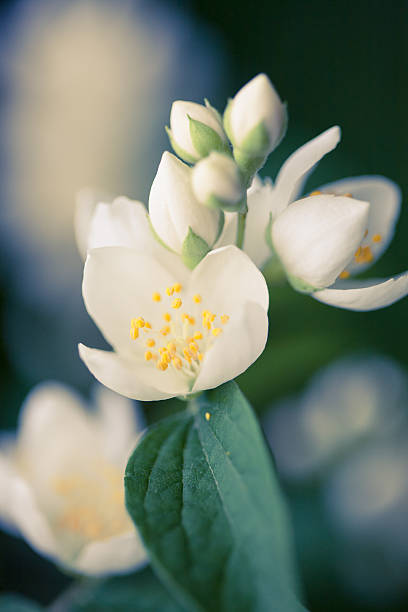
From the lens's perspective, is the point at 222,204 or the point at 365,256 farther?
the point at 365,256

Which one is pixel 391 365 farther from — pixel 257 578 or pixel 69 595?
pixel 257 578

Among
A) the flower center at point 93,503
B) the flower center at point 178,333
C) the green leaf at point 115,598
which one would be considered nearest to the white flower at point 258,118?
the flower center at point 178,333

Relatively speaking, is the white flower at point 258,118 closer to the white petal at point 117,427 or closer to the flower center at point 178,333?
the flower center at point 178,333

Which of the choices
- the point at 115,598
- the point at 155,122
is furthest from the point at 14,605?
the point at 155,122

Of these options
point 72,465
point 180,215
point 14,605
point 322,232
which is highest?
point 180,215

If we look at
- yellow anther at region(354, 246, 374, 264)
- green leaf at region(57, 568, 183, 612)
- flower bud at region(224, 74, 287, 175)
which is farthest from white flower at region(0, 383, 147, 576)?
flower bud at region(224, 74, 287, 175)

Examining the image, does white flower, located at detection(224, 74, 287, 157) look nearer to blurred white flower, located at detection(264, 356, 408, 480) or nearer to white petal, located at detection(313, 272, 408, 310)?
white petal, located at detection(313, 272, 408, 310)

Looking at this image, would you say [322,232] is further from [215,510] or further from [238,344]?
[215,510]
